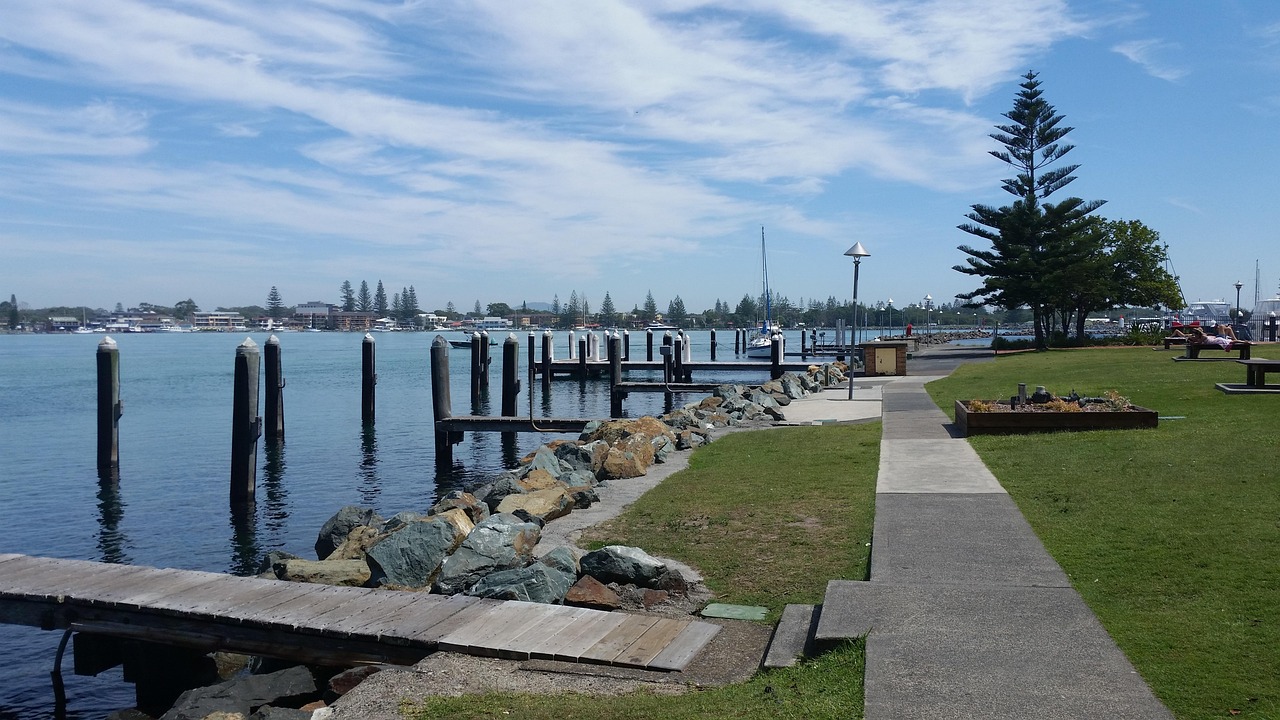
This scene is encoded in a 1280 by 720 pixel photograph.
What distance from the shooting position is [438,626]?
6465 millimetres

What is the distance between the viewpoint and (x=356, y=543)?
35.3 ft

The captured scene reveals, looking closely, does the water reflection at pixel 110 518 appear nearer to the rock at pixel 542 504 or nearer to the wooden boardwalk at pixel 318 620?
the wooden boardwalk at pixel 318 620

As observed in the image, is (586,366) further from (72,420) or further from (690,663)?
(690,663)

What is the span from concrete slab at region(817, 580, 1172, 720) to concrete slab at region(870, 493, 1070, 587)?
0.30m

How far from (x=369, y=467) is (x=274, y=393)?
5.26m

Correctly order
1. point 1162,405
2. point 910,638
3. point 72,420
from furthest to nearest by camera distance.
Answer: point 72,420, point 1162,405, point 910,638

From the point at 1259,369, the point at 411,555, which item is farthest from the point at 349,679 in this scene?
the point at 1259,369

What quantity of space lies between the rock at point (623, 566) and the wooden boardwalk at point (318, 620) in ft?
2.13

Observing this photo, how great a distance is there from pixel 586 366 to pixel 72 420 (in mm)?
21860

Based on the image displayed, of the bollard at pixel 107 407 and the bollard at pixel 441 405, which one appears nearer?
the bollard at pixel 107 407

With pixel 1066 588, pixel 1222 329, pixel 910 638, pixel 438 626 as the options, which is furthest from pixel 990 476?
pixel 1222 329

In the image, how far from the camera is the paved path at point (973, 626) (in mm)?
4320

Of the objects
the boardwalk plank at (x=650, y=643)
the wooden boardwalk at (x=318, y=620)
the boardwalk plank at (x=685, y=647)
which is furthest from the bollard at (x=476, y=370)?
the boardwalk plank at (x=685, y=647)

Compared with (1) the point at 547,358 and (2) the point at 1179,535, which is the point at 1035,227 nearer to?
(1) the point at 547,358
